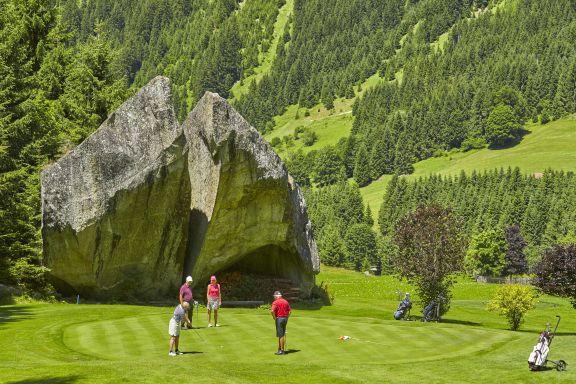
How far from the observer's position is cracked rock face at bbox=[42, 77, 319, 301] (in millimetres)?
42812

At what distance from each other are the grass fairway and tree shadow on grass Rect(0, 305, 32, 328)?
2.2 inches

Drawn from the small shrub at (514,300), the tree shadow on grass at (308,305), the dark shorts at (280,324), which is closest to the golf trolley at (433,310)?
the small shrub at (514,300)

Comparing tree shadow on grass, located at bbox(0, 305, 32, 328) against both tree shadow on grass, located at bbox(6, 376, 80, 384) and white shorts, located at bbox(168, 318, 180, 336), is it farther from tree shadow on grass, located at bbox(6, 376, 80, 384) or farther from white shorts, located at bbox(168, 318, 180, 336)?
tree shadow on grass, located at bbox(6, 376, 80, 384)

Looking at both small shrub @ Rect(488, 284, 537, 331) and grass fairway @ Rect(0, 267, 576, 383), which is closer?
grass fairway @ Rect(0, 267, 576, 383)

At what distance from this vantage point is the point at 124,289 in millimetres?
46500

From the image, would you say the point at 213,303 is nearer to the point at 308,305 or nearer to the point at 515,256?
the point at 308,305

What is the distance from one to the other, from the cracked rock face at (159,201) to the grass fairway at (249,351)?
19.5 ft

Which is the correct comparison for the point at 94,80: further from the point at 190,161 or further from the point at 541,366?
the point at 541,366

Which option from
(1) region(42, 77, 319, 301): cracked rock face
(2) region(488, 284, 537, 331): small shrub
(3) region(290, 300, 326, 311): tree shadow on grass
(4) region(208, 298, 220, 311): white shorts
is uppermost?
(1) region(42, 77, 319, 301): cracked rock face

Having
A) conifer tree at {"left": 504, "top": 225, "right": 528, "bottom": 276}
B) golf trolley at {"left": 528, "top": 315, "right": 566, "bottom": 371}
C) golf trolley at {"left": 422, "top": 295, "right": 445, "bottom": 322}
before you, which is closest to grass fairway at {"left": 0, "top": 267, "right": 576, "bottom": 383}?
golf trolley at {"left": 528, "top": 315, "right": 566, "bottom": 371}

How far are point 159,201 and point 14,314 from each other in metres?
12.3

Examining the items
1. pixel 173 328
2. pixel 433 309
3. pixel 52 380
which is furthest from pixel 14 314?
pixel 433 309

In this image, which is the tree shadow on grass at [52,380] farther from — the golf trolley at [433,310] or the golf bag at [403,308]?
the golf trolley at [433,310]

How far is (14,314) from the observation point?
36.1 metres
